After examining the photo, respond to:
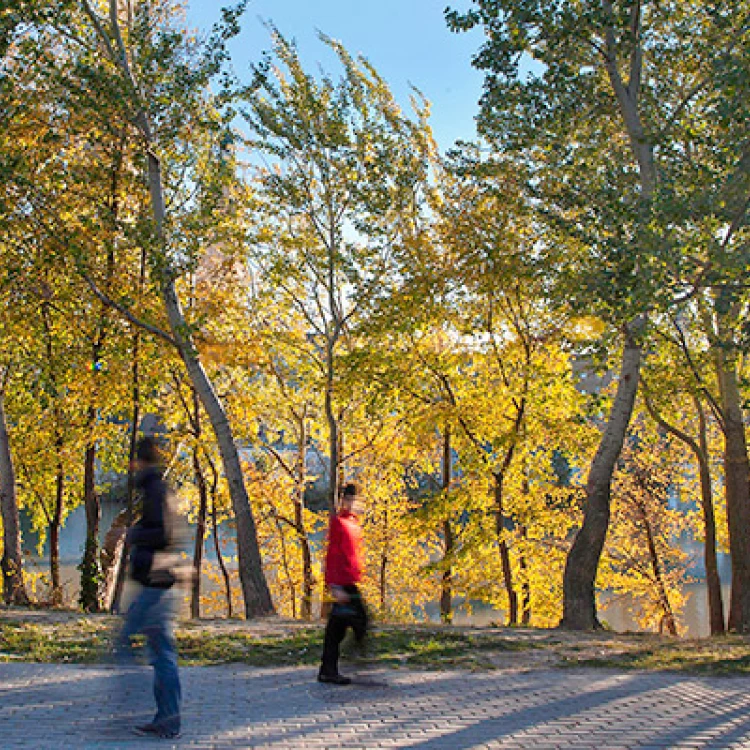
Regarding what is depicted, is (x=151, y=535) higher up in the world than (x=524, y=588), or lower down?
lower down

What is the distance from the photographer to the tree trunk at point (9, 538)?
15.5 metres

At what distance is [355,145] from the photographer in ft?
61.0

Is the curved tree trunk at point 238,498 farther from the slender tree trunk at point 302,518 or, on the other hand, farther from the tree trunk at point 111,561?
the slender tree trunk at point 302,518

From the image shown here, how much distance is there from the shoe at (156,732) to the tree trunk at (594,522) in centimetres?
858

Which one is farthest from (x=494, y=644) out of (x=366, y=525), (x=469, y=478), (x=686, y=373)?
(x=366, y=525)

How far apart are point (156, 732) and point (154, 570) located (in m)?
1.10

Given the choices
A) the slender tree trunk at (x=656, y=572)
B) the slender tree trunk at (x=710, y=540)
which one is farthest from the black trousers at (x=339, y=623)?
the slender tree trunk at (x=656, y=572)

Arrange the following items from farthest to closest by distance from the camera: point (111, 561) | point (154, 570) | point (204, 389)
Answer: point (111, 561) → point (204, 389) → point (154, 570)

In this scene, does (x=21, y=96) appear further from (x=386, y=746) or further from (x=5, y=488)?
(x=386, y=746)

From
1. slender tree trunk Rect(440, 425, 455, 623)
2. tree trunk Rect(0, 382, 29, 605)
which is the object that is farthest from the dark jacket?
slender tree trunk Rect(440, 425, 455, 623)

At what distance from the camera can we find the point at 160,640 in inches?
248

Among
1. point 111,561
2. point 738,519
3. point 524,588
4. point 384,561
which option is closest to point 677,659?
point 738,519

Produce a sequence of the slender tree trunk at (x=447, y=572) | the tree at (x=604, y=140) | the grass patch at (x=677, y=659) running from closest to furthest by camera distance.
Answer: the grass patch at (x=677, y=659) → the tree at (x=604, y=140) → the slender tree trunk at (x=447, y=572)

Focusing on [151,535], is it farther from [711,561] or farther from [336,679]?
[711,561]
